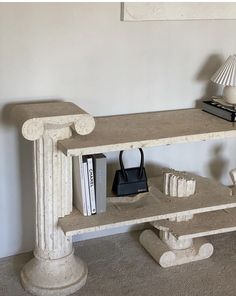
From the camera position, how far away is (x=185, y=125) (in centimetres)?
216

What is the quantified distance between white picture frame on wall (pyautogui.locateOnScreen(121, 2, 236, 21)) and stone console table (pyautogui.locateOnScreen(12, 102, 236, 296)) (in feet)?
1.41

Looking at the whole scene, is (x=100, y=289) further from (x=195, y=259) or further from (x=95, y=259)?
(x=195, y=259)

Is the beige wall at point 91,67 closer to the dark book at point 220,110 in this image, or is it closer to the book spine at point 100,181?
the dark book at point 220,110

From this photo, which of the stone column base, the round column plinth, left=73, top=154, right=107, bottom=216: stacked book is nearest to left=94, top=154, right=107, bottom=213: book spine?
left=73, top=154, right=107, bottom=216: stacked book

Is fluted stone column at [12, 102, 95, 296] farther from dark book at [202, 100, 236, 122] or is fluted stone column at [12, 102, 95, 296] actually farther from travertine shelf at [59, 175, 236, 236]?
dark book at [202, 100, 236, 122]

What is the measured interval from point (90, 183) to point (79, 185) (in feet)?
0.16

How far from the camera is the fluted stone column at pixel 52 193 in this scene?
1898mm

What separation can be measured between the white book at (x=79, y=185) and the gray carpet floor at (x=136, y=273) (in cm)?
33

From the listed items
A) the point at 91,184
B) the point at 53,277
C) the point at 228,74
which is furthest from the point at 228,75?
the point at 53,277

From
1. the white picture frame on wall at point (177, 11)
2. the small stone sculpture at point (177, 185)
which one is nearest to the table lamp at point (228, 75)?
the white picture frame on wall at point (177, 11)

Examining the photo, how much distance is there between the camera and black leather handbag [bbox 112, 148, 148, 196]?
223cm

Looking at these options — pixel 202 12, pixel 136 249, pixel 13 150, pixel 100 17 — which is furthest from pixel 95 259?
pixel 202 12

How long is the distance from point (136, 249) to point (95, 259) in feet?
0.69

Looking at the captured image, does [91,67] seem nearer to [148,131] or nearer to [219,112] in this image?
[148,131]
